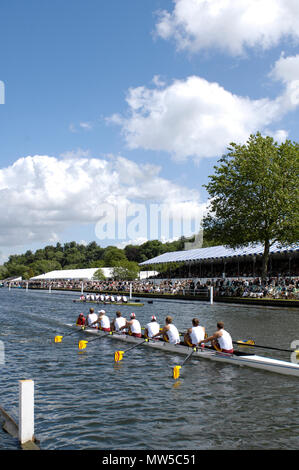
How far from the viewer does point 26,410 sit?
26.1 ft

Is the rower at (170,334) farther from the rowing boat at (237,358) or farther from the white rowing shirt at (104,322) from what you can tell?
the white rowing shirt at (104,322)

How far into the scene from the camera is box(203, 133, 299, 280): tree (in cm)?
4328

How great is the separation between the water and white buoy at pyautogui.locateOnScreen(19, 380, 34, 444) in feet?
1.22

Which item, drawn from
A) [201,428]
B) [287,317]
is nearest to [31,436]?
[201,428]

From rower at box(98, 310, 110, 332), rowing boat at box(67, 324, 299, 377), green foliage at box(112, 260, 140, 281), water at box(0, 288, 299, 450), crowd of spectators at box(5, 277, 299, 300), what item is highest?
green foliage at box(112, 260, 140, 281)

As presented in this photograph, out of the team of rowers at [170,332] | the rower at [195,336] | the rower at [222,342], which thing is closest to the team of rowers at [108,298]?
the team of rowers at [170,332]

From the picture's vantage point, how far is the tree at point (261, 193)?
4328cm

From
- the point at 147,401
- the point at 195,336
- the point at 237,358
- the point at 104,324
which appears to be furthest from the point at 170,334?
the point at 147,401

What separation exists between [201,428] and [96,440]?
2.35 meters

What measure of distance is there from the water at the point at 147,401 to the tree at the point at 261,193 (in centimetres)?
2537

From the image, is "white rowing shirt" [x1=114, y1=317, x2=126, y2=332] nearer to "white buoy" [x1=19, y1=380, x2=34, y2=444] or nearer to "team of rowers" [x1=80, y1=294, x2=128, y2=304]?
"white buoy" [x1=19, y1=380, x2=34, y2=444]

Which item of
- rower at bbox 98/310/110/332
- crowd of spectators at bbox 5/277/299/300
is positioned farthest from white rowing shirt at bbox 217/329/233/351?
crowd of spectators at bbox 5/277/299/300

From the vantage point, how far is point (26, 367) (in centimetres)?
1554

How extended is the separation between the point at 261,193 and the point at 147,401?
36.3 metres
